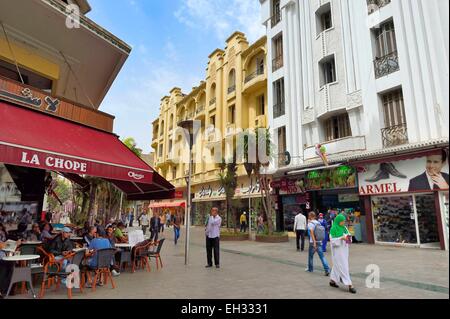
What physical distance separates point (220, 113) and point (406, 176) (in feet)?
68.3

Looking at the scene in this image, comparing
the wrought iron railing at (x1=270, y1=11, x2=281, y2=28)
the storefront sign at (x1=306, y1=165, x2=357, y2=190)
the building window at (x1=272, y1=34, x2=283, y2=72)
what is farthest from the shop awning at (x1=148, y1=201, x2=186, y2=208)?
the wrought iron railing at (x1=270, y1=11, x2=281, y2=28)

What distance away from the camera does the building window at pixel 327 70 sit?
18672 mm

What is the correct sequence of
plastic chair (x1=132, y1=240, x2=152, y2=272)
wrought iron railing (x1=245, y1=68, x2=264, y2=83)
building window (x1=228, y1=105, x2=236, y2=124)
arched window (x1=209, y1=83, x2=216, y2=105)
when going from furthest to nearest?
arched window (x1=209, y1=83, x2=216, y2=105), building window (x1=228, y1=105, x2=236, y2=124), wrought iron railing (x1=245, y1=68, x2=264, y2=83), plastic chair (x1=132, y1=240, x2=152, y2=272)

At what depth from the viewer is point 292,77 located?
2095 cm

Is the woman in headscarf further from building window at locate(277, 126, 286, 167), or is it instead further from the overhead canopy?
building window at locate(277, 126, 286, 167)

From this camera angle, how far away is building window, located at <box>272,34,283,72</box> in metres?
22.6

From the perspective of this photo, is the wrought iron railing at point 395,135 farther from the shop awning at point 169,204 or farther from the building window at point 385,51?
the shop awning at point 169,204

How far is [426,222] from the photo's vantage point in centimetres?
1371

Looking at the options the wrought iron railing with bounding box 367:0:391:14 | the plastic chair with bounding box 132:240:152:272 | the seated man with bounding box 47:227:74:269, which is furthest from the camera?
the wrought iron railing with bounding box 367:0:391:14

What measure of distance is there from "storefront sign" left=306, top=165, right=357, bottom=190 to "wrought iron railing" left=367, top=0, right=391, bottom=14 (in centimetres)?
849

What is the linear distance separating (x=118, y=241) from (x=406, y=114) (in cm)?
1339

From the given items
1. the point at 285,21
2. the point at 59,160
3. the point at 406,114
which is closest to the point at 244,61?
the point at 285,21

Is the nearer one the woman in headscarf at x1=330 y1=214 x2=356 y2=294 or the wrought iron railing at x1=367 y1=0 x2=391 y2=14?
the woman in headscarf at x1=330 y1=214 x2=356 y2=294
